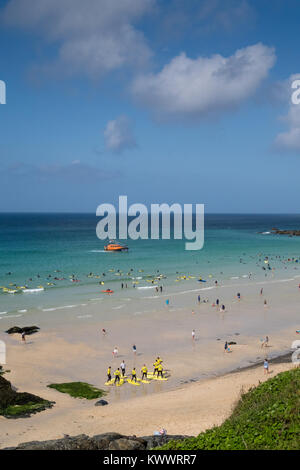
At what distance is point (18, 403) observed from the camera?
1909 centimetres

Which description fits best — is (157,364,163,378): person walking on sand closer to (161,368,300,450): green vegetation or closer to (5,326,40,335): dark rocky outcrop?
(161,368,300,450): green vegetation

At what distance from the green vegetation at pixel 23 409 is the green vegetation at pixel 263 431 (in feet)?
34.8

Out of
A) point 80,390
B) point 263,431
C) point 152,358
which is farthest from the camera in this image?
point 152,358

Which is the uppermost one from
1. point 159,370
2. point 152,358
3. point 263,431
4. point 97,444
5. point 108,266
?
point 263,431

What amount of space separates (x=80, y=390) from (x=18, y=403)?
12.4 ft

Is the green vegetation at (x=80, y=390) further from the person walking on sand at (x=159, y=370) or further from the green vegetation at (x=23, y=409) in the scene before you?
the person walking on sand at (x=159, y=370)

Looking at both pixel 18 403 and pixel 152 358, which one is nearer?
pixel 18 403

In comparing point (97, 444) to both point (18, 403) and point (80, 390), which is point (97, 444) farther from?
point (80, 390)

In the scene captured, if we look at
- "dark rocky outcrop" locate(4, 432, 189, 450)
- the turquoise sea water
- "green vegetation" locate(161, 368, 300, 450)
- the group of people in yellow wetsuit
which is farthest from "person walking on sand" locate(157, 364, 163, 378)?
the turquoise sea water

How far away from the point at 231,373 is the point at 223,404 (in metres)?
5.72

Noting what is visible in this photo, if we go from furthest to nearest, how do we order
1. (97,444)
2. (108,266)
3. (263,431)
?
(108,266)
(97,444)
(263,431)

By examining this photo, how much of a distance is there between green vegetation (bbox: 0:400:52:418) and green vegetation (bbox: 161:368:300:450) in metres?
10.6

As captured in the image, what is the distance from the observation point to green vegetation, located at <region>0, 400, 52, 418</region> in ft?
59.3

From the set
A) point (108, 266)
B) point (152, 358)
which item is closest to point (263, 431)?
point (152, 358)
